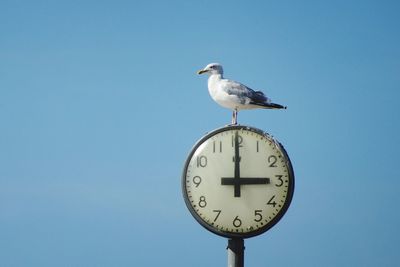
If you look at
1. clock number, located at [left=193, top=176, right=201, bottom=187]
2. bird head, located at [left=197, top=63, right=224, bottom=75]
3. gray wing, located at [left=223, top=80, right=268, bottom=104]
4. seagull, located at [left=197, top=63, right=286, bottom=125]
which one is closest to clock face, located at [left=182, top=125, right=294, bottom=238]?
clock number, located at [left=193, top=176, right=201, bottom=187]

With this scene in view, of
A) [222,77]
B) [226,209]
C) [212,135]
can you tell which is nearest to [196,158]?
[212,135]

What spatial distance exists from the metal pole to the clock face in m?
0.07

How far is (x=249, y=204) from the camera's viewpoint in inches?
146

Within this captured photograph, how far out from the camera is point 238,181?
147 inches

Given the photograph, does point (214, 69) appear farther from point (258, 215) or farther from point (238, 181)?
point (258, 215)

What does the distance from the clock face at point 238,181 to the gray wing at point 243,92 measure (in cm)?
73

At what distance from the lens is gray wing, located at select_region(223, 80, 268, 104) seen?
4.42m

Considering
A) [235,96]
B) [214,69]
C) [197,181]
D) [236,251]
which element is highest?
[214,69]

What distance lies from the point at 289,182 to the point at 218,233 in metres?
0.64

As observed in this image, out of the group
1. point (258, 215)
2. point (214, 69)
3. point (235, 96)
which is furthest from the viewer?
point (214, 69)

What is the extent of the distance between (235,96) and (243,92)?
8 cm

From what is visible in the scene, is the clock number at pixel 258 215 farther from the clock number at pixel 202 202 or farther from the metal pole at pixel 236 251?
the clock number at pixel 202 202

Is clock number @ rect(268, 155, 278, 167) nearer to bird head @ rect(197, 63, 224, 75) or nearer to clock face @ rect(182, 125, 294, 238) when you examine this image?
clock face @ rect(182, 125, 294, 238)

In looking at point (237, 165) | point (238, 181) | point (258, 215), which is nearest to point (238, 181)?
point (238, 181)
